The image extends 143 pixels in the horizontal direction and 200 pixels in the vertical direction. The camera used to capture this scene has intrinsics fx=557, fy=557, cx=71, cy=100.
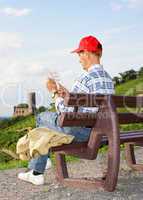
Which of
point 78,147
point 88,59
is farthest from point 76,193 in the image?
point 88,59

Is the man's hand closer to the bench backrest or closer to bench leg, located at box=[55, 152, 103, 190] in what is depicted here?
the bench backrest

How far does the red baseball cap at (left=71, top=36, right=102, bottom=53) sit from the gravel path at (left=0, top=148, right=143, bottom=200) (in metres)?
1.51

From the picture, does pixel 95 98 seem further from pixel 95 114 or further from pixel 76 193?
pixel 76 193

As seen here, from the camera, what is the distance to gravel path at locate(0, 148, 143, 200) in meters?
5.73

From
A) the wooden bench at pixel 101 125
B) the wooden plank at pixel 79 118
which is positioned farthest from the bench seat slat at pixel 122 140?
the wooden plank at pixel 79 118

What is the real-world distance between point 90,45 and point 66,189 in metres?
1.59

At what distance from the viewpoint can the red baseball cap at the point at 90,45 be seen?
594 centimetres

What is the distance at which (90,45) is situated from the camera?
5953 millimetres

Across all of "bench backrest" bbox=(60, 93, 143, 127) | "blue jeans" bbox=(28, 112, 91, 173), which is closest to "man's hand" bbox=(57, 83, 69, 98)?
"bench backrest" bbox=(60, 93, 143, 127)

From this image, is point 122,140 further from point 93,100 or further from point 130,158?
point 130,158

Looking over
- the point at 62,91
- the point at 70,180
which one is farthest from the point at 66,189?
the point at 62,91

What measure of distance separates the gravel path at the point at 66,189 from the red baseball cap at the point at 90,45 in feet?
4.97

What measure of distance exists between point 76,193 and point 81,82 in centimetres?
117

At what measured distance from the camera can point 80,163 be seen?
27.2ft
